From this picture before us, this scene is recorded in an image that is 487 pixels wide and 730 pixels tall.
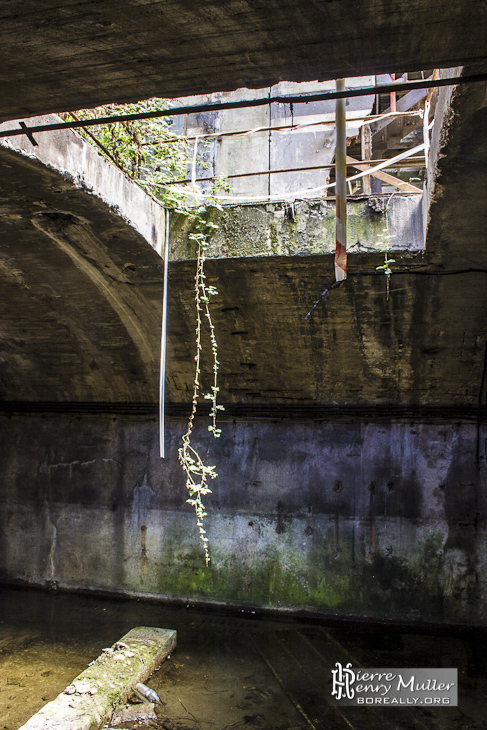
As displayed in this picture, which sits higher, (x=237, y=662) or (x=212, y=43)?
(x=212, y=43)

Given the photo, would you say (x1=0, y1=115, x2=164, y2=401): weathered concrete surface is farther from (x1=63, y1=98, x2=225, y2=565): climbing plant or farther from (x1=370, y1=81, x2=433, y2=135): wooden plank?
(x1=370, y1=81, x2=433, y2=135): wooden plank

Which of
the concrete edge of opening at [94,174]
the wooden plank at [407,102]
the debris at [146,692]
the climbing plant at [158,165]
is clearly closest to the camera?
the concrete edge of opening at [94,174]

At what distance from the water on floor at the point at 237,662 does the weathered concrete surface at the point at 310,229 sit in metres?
4.28

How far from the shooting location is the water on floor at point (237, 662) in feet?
15.3

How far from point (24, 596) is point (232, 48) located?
8028 millimetres

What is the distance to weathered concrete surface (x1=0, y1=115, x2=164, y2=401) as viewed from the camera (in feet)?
13.3

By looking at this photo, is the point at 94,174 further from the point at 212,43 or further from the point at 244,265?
the point at 212,43

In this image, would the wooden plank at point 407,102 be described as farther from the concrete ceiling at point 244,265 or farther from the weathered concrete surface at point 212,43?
the weathered concrete surface at point 212,43

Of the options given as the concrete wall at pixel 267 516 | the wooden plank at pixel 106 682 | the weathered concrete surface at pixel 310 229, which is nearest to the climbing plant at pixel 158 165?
the weathered concrete surface at pixel 310 229

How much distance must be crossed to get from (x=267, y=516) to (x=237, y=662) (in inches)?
72.7

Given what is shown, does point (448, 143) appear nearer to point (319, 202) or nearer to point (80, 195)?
point (319, 202)

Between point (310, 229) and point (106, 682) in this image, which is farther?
point (310, 229)

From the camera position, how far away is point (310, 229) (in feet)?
16.2

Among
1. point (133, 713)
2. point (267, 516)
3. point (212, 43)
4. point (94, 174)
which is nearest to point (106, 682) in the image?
point (133, 713)
